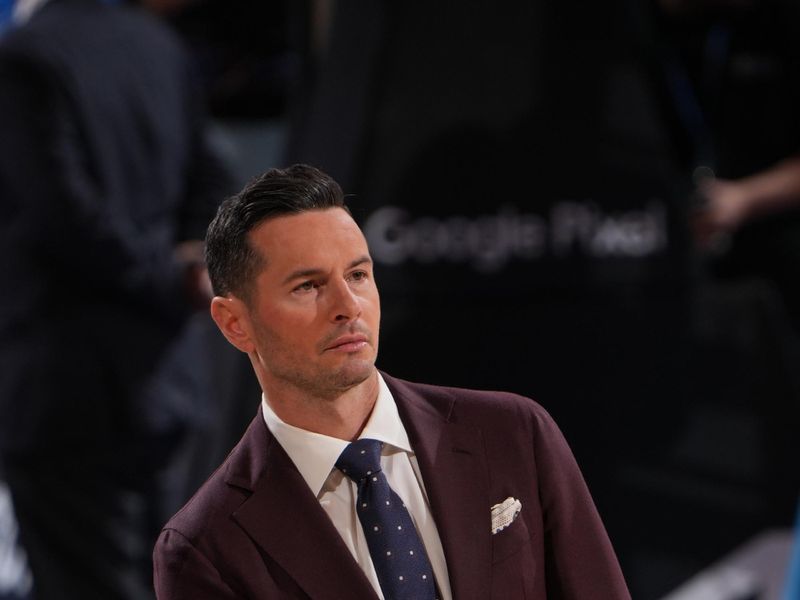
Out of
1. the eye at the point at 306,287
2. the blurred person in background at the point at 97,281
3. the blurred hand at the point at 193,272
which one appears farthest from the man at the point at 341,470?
the blurred person in background at the point at 97,281

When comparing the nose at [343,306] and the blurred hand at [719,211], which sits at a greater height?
the nose at [343,306]

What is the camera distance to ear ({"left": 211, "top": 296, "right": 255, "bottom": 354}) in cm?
69

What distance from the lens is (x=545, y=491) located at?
2.52 feet

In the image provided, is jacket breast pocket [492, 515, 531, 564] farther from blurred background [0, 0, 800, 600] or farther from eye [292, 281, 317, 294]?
blurred background [0, 0, 800, 600]

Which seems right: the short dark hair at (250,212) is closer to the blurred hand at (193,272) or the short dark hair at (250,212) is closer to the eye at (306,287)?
the eye at (306,287)

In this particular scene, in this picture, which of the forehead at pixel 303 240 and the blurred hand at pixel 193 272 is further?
the blurred hand at pixel 193 272

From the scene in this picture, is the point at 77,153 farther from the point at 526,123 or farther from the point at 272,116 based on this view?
the point at 272,116

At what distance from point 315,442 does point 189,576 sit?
10 cm

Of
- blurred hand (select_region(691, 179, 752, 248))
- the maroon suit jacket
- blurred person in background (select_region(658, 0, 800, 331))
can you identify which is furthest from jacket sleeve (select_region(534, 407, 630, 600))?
blurred person in background (select_region(658, 0, 800, 331))

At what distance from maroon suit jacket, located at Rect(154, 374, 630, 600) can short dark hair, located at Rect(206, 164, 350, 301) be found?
0.32 ft

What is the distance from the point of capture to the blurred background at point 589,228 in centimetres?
182

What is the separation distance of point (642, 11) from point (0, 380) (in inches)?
43.9

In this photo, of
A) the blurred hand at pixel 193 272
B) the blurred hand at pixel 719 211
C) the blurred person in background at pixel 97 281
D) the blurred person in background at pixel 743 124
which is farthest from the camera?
the blurred person in background at pixel 743 124

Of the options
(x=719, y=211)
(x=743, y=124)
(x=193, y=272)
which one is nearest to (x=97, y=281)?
(x=193, y=272)
